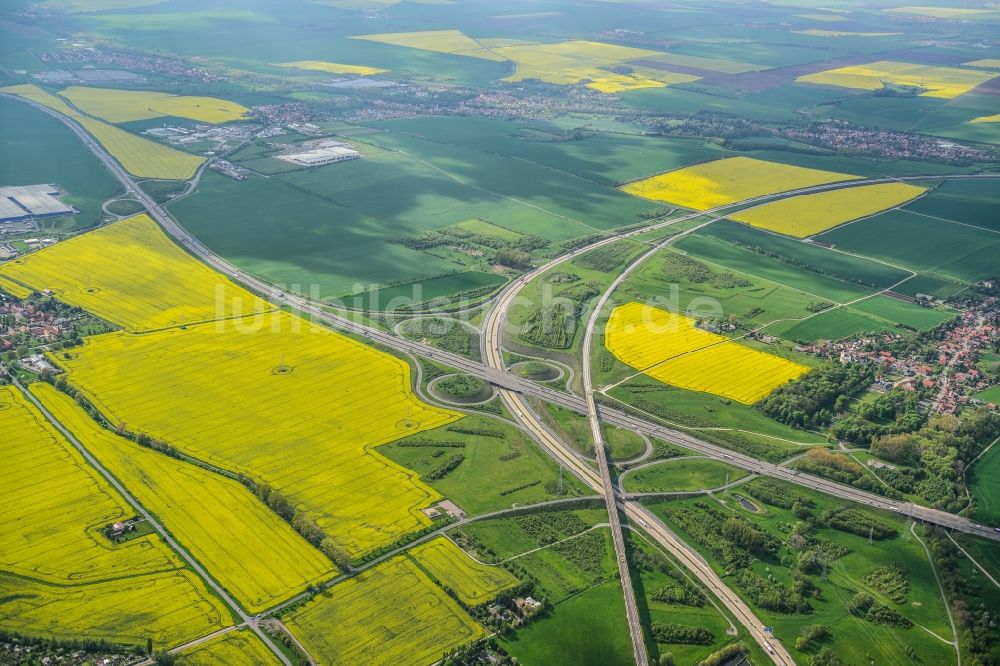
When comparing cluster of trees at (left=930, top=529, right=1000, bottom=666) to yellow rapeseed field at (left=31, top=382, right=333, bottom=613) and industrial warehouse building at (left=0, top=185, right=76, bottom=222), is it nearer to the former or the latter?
yellow rapeseed field at (left=31, top=382, right=333, bottom=613)

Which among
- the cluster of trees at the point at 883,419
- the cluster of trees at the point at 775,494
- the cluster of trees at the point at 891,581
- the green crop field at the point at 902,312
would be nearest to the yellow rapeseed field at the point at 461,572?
the cluster of trees at the point at 775,494

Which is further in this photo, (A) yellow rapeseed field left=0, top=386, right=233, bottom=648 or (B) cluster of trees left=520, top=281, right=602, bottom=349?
(B) cluster of trees left=520, top=281, right=602, bottom=349

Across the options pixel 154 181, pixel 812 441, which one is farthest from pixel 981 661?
pixel 154 181

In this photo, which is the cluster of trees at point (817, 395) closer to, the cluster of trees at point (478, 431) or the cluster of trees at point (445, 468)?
the cluster of trees at point (478, 431)

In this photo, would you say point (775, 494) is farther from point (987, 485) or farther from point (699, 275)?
point (699, 275)

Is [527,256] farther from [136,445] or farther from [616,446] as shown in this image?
[136,445]

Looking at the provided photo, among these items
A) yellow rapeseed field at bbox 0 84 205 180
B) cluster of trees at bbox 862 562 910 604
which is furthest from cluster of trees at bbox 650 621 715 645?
yellow rapeseed field at bbox 0 84 205 180

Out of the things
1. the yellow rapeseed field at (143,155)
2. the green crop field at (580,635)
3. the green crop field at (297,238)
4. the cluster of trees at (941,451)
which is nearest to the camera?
the green crop field at (580,635)

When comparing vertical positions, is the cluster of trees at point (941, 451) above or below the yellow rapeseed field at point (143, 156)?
below
